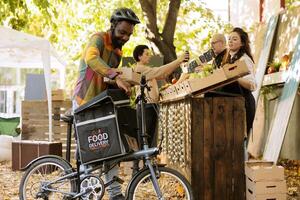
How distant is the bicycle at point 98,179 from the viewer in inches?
153

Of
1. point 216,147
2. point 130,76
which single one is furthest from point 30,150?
point 130,76

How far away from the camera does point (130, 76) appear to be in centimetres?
400

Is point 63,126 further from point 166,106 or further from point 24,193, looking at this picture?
point 24,193

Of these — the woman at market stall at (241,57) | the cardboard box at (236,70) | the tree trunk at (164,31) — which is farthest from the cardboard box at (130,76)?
the tree trunk at (164,31)

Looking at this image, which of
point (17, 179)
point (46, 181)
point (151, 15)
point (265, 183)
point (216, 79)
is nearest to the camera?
point (46, 181)

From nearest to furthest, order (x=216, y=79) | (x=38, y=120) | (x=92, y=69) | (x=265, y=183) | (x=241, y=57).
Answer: (x=92, y=69) < (x=216, y=79) < (x=265, y=183) < (x=241, y=57) < (x=38, y=120)

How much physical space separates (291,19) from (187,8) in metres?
5.00

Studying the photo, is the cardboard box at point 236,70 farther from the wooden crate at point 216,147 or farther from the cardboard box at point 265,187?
the cardboard box at point 265,187

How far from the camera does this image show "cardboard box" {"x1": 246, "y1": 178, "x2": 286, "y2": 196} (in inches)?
179

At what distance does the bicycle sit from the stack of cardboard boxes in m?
0.73

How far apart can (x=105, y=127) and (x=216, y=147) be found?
4.02 feet

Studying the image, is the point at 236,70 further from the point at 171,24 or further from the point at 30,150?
the point at 171,24

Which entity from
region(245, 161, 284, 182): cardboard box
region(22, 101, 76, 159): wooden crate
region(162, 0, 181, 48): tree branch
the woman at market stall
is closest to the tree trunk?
region(162, 0, 181, 48): tree branch

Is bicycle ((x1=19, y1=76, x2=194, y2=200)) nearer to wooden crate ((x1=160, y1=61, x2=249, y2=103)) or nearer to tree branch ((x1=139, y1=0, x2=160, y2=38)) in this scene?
wooden crate ((x1=160, y1=61, x2=249, y2=103))
